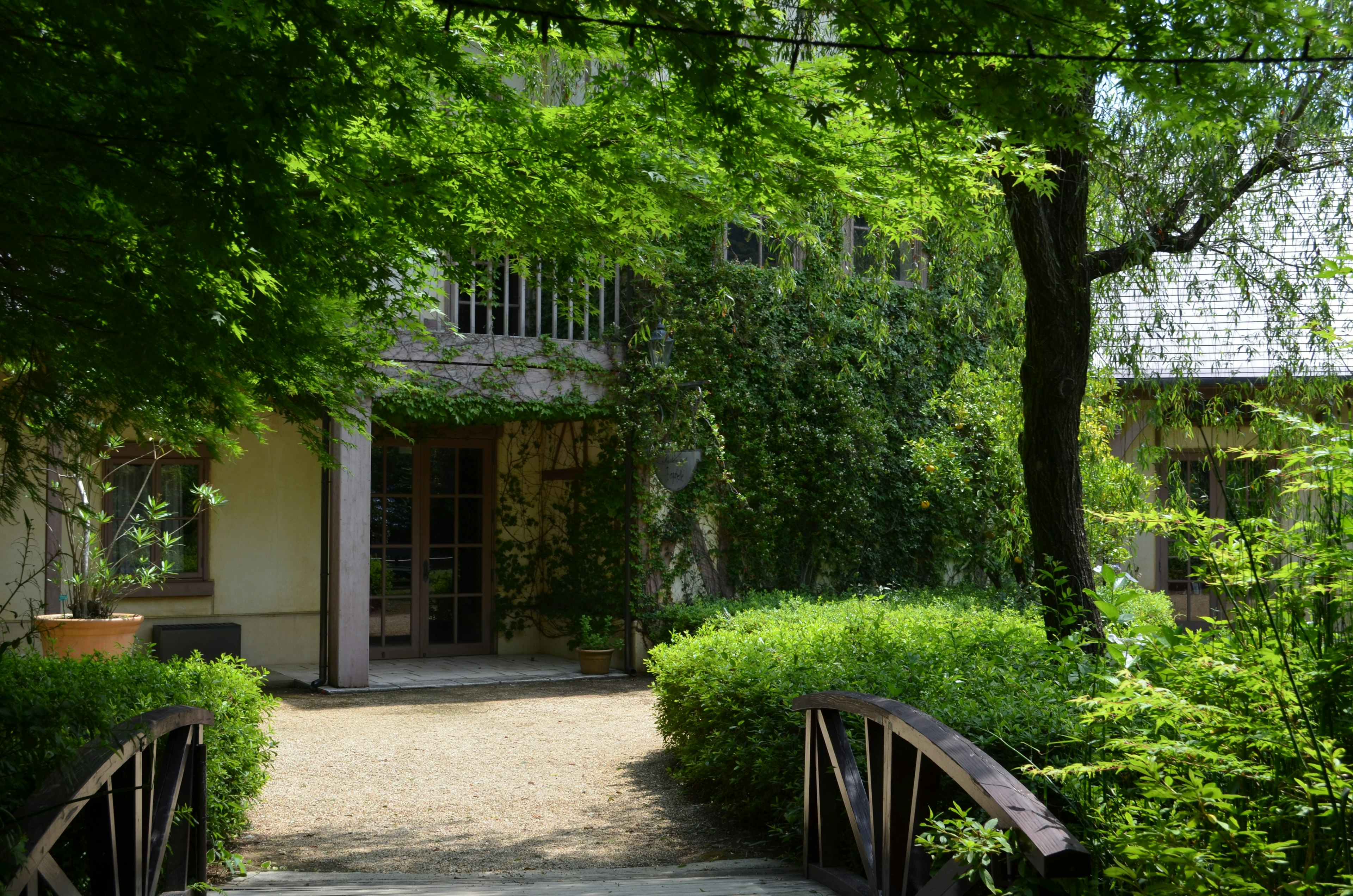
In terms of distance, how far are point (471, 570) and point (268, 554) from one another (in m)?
2.03

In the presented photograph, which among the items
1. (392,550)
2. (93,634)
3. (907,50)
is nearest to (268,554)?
(392,550)

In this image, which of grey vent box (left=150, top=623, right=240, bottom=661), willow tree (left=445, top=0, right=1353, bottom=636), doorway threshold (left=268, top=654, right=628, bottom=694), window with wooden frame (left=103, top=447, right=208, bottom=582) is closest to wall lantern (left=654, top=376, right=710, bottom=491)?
doorway threshold (left=268, top=654, right=628, bottom=694)

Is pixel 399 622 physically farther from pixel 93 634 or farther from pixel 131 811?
pixel 131 811

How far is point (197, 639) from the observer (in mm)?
10234

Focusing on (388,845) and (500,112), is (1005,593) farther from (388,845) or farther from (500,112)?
(500,112)

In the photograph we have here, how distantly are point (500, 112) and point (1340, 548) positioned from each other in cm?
294

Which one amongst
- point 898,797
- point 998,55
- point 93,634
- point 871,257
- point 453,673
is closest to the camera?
point 998,55

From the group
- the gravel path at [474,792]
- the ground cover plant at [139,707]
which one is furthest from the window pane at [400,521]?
the ground cover plant at [139,707]

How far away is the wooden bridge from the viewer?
2709 mm

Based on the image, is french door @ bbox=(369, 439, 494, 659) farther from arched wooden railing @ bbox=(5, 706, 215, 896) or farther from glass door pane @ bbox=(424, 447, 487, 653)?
arched wooden railing @ bbox=(5, 706, 215, 896)

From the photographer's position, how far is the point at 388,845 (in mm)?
5309

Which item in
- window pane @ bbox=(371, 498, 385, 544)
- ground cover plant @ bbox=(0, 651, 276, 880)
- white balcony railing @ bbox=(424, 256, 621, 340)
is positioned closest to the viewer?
ground cover plant @ bbox=(0, 651, 276, 880)

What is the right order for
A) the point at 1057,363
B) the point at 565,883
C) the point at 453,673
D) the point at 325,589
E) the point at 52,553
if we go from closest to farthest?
the point at 565,883, the point at 1057,363, the point at 52,553, the point at 325,589, the point at 453,673

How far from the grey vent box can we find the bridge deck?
6021 millimetres
